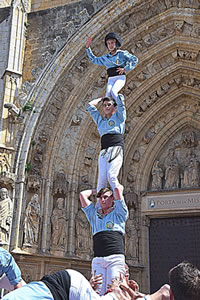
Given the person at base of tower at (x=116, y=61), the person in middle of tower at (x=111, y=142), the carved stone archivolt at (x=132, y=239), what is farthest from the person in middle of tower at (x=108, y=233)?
the carved stone archivolt at (x=132, y=239)

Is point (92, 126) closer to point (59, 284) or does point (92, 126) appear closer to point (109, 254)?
point (109, 254)

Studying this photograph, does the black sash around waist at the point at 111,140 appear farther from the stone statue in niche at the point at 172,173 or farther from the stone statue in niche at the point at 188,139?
the stone statue in niche at the point at 188,139

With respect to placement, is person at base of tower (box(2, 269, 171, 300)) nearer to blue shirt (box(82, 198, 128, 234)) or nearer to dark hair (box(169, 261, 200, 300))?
dark hair (box(169, 261, 200, 300))

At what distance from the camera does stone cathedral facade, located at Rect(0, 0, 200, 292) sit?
31.8 feet

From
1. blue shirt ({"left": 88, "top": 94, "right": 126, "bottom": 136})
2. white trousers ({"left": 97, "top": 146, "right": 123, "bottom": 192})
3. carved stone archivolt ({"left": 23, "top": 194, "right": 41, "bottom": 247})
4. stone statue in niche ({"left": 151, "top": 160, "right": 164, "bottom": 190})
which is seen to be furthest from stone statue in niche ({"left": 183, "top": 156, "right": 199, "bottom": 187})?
white trousers ({"left": 97, "top": 146, "right": 123, "bottom": 192})

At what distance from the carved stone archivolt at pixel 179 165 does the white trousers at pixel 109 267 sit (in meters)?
5.92

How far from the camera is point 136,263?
10.1m

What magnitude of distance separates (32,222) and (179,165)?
4.04 meters

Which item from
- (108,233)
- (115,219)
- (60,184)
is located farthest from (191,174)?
A: (108,233)

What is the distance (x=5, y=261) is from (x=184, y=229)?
8.18 m

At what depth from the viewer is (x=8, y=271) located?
112 inches

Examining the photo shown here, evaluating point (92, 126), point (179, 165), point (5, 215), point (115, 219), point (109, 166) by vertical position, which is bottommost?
point (115, 219)

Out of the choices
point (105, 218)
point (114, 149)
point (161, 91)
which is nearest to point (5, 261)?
point (105, 218)

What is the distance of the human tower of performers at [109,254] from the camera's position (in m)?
1.93
